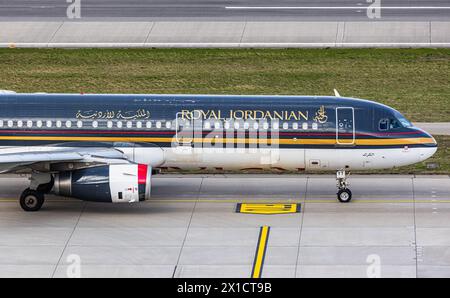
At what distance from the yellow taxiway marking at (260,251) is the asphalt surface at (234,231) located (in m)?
0.14

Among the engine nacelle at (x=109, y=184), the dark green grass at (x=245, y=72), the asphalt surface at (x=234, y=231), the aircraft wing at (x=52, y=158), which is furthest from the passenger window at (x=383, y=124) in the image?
the dark green grass at (x=245, y=72)

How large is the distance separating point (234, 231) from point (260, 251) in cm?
192

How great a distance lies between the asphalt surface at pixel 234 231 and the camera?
101 feet

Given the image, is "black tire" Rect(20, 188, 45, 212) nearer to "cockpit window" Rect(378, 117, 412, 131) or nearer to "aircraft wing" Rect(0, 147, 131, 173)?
"aircraft wing" Rect(0, 147, 131, 173)

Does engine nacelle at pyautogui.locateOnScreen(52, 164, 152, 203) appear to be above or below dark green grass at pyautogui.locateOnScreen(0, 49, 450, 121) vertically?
below

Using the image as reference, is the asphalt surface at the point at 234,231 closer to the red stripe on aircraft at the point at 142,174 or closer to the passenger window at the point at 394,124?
the red stripe on aircraft at the point at 142,174

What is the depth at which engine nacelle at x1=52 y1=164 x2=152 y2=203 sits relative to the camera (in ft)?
112

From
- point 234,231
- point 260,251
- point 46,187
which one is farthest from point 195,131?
point 260,251

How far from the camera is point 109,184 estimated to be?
34188mm

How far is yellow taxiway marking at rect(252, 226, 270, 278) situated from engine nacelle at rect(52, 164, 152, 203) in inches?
137
